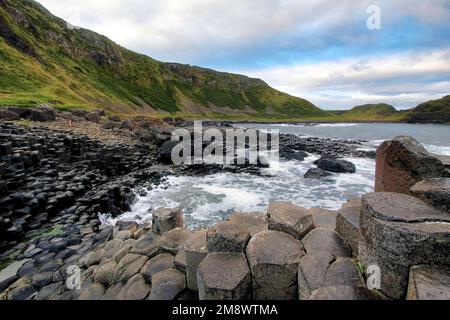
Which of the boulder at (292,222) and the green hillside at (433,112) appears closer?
the boulder at (292,222)

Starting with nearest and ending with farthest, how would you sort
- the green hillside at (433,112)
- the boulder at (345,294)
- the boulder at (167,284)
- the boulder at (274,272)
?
the boulder at (345,294)
the boulder at (274,272)
the boulder at (167,284)
the green hillside at (433,112)

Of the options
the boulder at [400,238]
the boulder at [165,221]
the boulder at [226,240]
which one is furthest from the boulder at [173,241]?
the boulder at [400,238]

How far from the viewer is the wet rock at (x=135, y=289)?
16.6 ft

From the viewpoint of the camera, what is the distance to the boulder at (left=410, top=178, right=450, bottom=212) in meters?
3.57

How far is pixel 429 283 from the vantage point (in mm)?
2764

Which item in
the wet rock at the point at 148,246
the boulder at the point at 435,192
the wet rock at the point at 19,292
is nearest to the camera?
the boulder at the point at 435,192

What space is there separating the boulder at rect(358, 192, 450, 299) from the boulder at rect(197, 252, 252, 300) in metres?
1.80

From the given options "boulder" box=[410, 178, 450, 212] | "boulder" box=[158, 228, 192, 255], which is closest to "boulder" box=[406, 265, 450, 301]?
"boulder" box=[410, 178, 450, 212]

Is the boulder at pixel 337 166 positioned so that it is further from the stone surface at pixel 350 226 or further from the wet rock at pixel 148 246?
the wet rock at pixel 148 246

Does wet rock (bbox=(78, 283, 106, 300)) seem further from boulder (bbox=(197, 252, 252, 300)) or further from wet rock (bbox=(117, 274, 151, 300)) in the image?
boulder (bbox=(197, 252, 252, 300))

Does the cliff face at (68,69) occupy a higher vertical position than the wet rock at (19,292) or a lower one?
higher

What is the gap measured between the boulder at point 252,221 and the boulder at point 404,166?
247 cm

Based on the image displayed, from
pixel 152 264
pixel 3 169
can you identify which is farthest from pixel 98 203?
pixel 152 264

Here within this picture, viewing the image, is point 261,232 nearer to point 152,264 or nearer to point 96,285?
point 152,264
